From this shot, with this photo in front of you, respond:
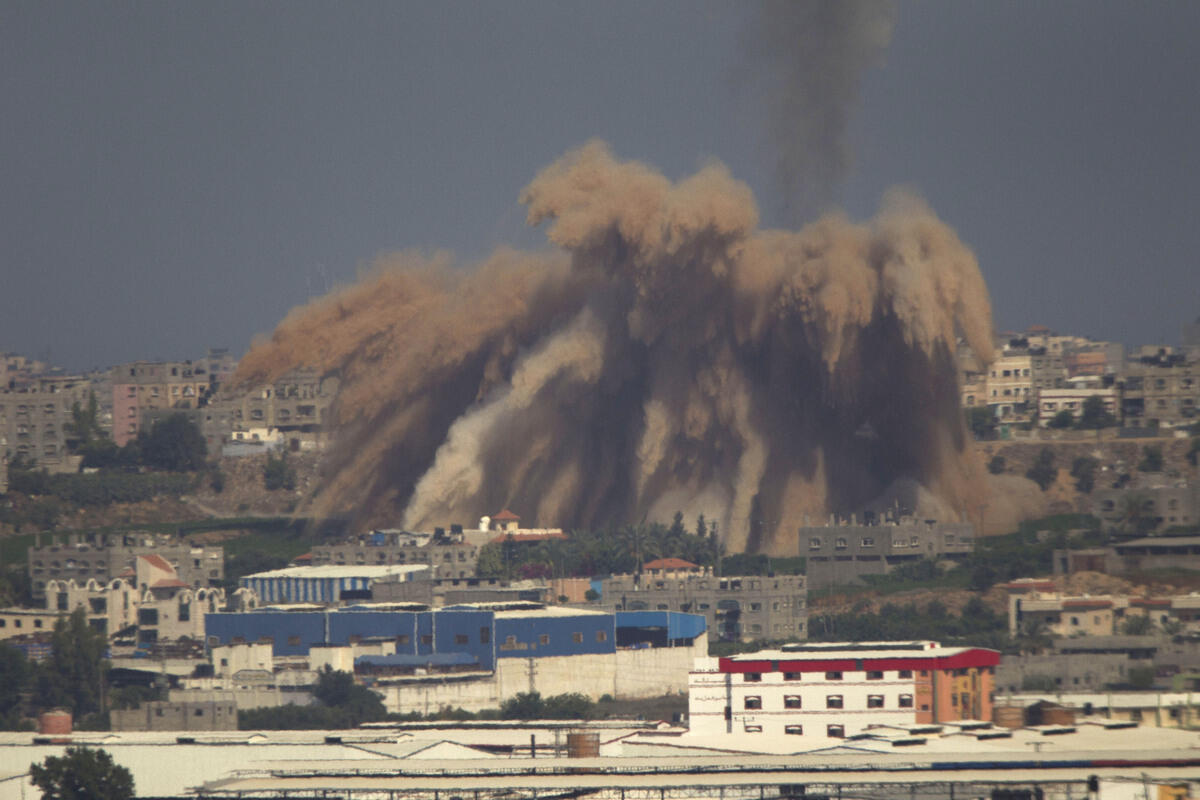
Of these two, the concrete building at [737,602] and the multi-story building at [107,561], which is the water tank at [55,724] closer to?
the concrete building at [737,602]

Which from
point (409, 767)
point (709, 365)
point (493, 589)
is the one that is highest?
point (709, 365)

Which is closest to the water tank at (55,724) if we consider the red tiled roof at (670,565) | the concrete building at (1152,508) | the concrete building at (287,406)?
the red tiled roof at (670,565)

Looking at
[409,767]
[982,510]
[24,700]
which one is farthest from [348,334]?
[409,767]

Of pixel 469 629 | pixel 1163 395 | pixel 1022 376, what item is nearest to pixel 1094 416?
pixel 1163 395

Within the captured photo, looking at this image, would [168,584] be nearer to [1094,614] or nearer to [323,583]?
[323,583]

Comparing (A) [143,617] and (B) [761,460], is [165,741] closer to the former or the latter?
(A) [143,617]
